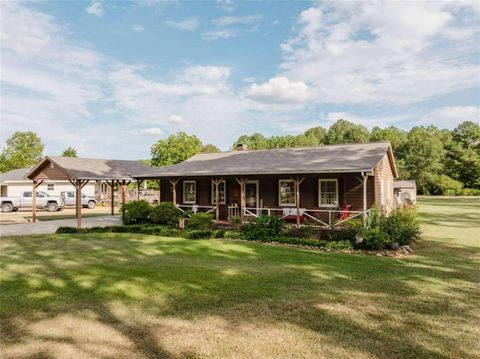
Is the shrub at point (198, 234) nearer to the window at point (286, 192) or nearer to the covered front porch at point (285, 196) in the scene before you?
the covered front porch at point (285, 196)

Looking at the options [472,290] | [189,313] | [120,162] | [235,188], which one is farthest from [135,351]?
[120,162]

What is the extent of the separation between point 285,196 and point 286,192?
0.22 metres

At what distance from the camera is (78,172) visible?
20.5 m

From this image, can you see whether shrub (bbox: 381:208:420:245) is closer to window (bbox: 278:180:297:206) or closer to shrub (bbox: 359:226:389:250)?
shrub (bbox: 359:226:389:250)

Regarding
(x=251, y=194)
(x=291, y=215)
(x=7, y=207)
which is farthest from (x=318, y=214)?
(x=7, y=207)

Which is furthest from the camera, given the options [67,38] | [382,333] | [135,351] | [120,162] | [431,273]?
[120,162]

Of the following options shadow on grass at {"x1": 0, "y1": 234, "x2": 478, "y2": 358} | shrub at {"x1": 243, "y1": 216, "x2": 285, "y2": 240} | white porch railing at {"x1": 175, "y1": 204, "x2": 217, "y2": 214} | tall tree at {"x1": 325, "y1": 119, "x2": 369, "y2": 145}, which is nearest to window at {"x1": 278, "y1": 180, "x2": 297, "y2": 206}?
shrub at {"x1": 243, "y1": 216, "x2": 285, "y2": 240}

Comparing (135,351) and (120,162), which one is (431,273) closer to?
A: (135,351)

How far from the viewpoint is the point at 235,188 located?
815 inches

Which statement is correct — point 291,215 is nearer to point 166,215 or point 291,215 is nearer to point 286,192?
point 286,192

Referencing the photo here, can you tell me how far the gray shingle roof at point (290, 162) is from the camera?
50.9 feet

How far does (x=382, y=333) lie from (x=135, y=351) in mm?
3754

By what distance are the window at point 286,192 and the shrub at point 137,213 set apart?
23.9ft

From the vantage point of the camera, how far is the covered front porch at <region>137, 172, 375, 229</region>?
55.1 ft
